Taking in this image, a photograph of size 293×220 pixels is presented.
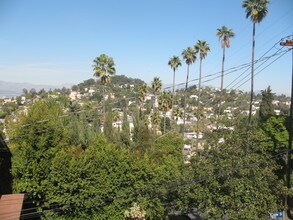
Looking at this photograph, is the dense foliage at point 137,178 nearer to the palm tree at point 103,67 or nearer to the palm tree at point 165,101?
the palm tree at point 103,67

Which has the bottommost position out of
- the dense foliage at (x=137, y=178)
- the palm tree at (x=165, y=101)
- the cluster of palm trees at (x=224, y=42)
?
the dense foliage at (x=137, y=178)

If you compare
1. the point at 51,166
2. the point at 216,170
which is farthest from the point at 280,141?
the point at 51,166

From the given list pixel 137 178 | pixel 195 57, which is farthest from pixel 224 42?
pixel 137 178

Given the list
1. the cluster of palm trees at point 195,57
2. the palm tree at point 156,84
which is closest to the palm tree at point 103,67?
the cluster of palm trees at point 195,57

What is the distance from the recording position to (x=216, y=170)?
17797 mm

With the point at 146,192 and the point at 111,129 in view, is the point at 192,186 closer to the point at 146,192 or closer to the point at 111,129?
the point at 146,192

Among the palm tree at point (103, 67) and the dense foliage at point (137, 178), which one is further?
the palm tree at point (103, 67)

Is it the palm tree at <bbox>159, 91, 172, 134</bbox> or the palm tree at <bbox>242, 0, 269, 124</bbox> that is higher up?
the palm tree at <bbox>242, 0, 269, 124</bbox>

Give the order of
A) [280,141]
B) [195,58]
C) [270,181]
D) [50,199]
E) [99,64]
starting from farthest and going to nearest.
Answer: [195,58] < [99,64] < [280,141] < [50,199] < [270,181]

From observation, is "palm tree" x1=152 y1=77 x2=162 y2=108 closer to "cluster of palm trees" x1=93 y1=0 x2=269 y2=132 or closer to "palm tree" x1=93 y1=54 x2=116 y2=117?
"cluster of palm trees" x1=93 y1=0 x2=269 y2=132

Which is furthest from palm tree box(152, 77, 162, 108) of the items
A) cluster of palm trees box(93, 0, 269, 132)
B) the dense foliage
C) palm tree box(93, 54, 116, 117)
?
A: the dense foliage

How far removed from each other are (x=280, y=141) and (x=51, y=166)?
2101cm

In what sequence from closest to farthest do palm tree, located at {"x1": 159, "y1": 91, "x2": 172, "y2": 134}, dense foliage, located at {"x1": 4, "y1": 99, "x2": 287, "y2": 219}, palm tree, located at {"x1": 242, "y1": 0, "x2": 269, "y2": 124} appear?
dense foliage, located at {"x1": 4, "y1": 99, "x2": 287, "y2": 219}, palm tree, located at {"x1": 242, "y1": 0, "x2": 269, "y2": 124}, palm tree, located at {"x1": 159, "y1": 91, "x2": 172, "y2": 134}

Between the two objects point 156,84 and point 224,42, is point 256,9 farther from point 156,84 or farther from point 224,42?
Answer: point 156,84
